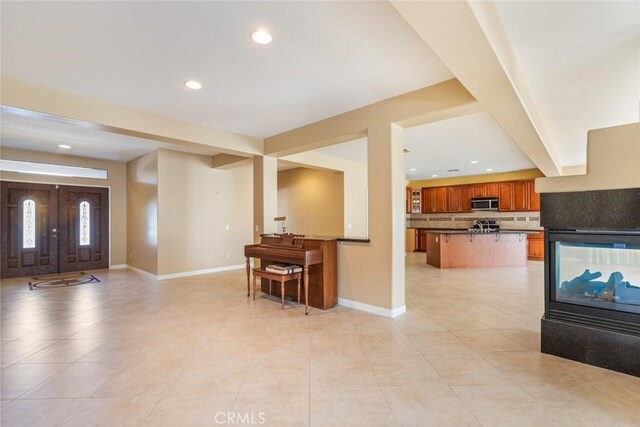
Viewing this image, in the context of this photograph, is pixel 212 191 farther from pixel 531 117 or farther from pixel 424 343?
pixel 531 117

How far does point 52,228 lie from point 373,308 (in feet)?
23.8

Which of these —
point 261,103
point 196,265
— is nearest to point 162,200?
point 196,265

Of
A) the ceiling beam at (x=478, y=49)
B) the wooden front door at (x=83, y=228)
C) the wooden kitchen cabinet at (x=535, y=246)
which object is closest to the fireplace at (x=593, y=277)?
the ceiling beam at (x=478, y=49)

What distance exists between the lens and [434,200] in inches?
408

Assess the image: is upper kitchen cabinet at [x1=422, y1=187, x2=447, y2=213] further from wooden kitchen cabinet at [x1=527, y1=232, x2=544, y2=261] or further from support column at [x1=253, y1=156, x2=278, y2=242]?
support column at [x1=253, y1=156, x2=278, y2=242]

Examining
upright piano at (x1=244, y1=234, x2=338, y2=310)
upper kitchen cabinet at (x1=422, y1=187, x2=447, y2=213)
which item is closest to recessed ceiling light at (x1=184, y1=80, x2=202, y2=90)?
upright piano at (x1=244, y1=234, x2=338, y2=310)

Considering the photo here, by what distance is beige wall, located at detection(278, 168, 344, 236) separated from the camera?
737cm

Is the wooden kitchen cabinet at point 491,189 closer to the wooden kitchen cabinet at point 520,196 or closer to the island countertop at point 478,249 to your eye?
the wooden kitchen cabinet at point 520,196

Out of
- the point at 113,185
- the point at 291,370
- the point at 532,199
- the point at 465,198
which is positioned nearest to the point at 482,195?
the point at 465,198

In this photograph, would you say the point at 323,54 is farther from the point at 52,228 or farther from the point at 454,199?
the point at 454,199

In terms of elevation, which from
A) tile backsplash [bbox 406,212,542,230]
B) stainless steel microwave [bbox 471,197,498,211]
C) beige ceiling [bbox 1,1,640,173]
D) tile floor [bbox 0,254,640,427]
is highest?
beige ceiling [bbox 1,1,640,173]

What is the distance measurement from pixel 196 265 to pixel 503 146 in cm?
688

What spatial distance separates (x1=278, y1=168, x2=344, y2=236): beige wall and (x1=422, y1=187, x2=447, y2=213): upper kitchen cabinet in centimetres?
464

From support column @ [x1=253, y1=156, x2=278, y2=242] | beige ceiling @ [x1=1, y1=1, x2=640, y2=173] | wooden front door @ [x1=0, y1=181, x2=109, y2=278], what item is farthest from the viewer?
wooden front door @ [x1=0, y1=181, x2=109, y2=278]
